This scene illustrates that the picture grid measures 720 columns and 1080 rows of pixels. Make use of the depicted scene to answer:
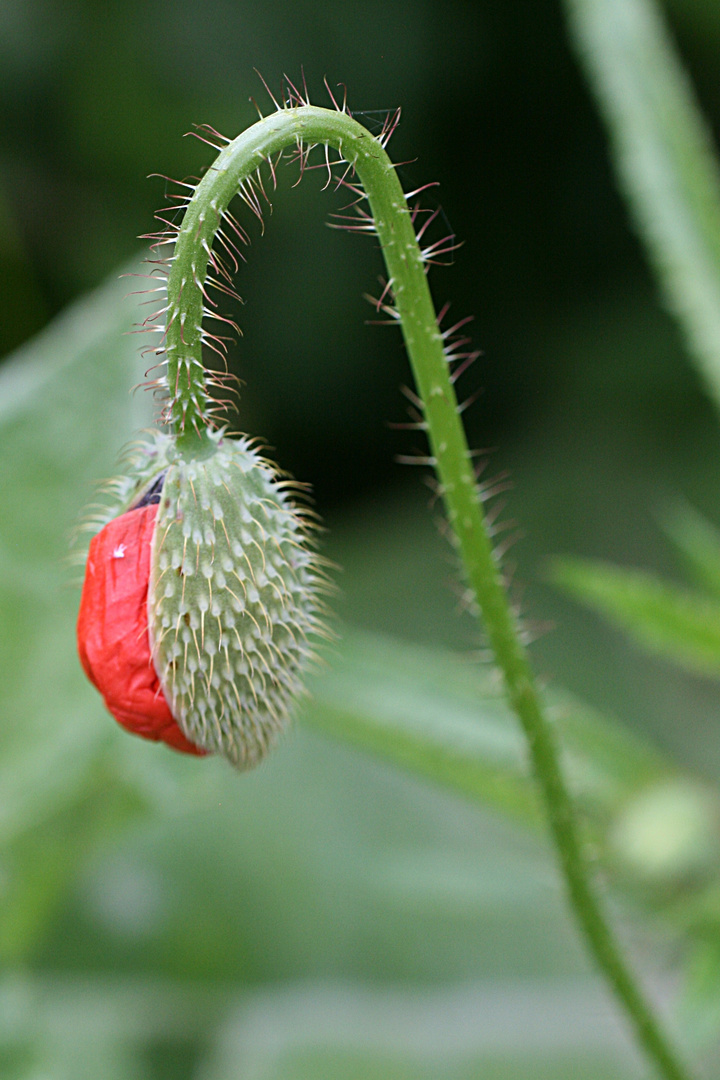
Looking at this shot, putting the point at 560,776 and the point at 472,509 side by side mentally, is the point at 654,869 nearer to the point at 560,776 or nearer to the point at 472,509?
the point at 560,776

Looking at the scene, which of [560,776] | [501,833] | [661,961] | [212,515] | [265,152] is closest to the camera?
[265,152]

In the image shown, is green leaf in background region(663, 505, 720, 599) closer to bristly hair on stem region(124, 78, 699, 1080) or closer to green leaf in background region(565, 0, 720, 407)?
green leaf in background region(565, 0, 720, 407)

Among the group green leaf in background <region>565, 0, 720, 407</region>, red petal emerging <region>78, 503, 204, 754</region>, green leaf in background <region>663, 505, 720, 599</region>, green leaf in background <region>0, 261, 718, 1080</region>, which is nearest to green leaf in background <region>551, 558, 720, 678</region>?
green leaf in background <region>663, 505, 720, 599</region>

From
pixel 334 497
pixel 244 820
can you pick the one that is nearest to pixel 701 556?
pixel 244 820

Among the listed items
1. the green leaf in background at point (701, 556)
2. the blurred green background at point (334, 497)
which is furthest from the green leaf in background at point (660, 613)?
the blurred green background at point (334, 497)

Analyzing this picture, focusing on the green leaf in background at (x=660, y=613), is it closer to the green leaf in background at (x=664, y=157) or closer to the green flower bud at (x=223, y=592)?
the green leaf in background at (x=664, y=157)

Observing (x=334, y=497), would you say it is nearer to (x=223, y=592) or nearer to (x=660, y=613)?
(x=660, y=613)

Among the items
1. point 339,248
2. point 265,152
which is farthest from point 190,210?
point 339,248
